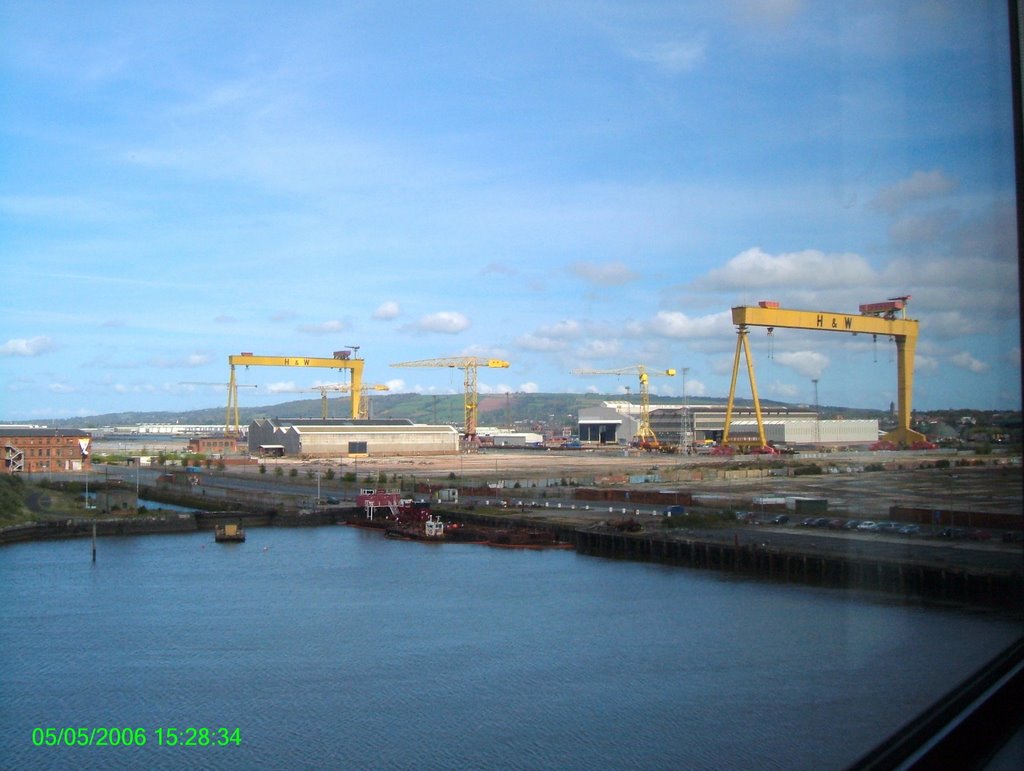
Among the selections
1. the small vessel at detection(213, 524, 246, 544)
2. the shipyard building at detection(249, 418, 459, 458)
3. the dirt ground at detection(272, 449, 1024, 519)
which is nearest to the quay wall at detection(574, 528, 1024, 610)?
the dirt ground at detection(272, 449, 1024, 519)

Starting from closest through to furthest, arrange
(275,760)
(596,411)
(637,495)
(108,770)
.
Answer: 1. (108,770)
2. (275,760)
3. (637,495)
4. (596,411)

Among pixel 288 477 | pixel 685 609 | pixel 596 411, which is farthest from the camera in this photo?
pixel 596 411

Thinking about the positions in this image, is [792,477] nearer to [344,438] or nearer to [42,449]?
[42,449]

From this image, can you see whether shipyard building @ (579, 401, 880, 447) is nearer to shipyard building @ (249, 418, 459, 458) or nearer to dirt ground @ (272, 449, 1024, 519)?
dirt ground @ (272, 449, 1024, 519)

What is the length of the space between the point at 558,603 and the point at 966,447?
19.9 feet

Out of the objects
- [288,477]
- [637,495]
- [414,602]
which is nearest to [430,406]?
[288,477]

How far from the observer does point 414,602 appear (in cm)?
796

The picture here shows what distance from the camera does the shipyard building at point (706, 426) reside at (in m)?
7.75

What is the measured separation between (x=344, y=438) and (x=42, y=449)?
989 inches

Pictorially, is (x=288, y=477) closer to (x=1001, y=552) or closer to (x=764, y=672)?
(x=764, y=672)

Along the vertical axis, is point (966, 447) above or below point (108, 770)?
above

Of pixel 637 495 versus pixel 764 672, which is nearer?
pixel 764 672

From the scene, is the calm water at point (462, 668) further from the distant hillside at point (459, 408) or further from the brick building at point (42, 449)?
the distant hillside at point (459, 408)

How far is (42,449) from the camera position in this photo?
4508mm
